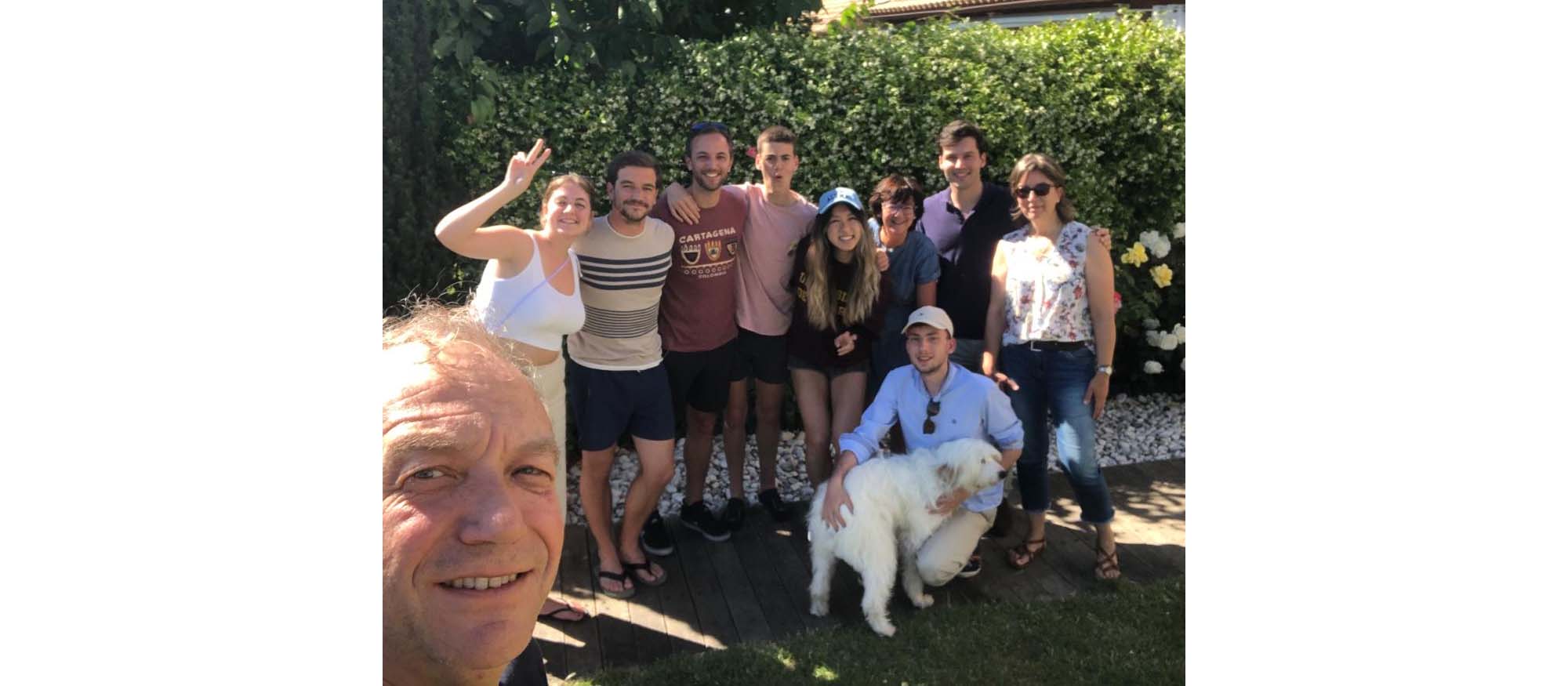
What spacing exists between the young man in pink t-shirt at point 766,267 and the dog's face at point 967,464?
2.51 feet

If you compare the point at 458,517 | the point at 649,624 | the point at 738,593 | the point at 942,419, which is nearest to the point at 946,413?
the point at 942,419

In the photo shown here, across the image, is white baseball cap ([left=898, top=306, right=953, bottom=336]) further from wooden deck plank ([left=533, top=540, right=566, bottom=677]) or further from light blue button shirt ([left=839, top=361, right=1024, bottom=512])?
wooden deck plank ([left=533, top=540, right=566, bottom=677])

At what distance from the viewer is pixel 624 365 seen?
10.5ft

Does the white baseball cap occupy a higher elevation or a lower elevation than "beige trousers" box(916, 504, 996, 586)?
higher

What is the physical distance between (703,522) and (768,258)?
39.9 inches

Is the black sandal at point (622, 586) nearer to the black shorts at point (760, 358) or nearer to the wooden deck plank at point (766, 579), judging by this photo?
the wooden deck plank at point (766, 579)

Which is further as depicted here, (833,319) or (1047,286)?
(833,319)

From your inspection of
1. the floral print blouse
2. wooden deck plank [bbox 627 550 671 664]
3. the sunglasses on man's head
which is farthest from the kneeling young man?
the sunglasses on man's head

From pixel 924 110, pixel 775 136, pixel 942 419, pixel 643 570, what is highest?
pixel 924 110

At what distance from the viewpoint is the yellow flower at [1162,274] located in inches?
148

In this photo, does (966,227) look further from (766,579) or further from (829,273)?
(766,579)

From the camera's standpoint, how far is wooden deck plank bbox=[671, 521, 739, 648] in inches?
120

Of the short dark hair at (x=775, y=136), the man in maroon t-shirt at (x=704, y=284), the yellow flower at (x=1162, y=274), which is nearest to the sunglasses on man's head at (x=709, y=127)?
the man in maroon t-shirt at (x=704, y=284)

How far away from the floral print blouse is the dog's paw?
0.98 m
